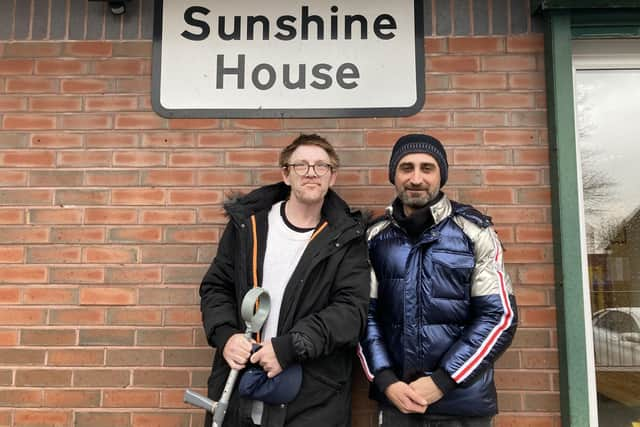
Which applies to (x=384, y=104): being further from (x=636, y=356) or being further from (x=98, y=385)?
(x=98, y=385)

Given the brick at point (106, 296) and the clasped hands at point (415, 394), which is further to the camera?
the brick at point (106, 296)

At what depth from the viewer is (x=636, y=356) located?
2643 mm

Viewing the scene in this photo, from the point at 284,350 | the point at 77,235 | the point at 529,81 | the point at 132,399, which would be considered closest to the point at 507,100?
the point at 529,81

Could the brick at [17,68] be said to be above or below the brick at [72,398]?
above

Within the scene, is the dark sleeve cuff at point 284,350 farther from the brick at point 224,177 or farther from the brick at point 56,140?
the brick at point 56,140

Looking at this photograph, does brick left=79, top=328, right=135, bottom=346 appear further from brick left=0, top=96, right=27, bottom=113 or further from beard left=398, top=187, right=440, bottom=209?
beard left=398, top=187, right=440, bottom=209

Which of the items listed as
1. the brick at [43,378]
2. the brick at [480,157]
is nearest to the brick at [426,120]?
the brick at [480,157]

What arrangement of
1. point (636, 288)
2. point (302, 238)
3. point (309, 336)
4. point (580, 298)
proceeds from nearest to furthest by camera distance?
point (309, 336), point (302, 238), point (580, 298), point (636, 288)

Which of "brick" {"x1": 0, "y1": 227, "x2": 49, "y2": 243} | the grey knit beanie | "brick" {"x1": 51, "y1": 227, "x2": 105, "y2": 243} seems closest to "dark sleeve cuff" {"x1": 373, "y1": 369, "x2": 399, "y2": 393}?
the grey knit beanie

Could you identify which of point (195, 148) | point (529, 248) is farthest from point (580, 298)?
point (195, 148)

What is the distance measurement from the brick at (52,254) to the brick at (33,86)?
2.60ft

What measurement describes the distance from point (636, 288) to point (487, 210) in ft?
2.71

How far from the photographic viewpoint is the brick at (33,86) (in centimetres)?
277

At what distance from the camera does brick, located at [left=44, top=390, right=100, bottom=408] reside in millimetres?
2604
